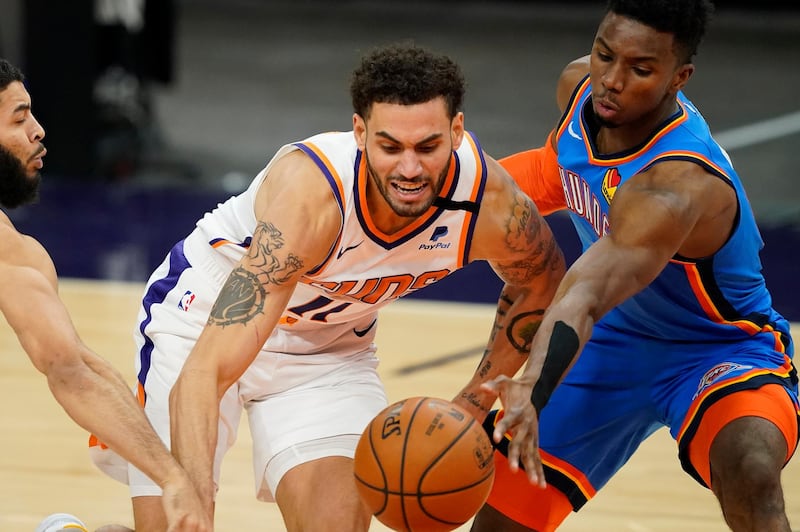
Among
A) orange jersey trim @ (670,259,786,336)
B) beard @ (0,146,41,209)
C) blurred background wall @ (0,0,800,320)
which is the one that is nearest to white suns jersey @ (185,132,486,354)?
beard @ (0,146,41,209)

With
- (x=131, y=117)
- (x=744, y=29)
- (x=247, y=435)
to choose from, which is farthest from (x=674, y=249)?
(x=744, y=29)

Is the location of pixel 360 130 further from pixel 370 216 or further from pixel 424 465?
pixel 424 465

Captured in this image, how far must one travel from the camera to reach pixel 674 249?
12.9 ft

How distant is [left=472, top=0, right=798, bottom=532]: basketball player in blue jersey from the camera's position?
3.88m

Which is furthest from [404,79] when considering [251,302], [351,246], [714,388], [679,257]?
[714,388]

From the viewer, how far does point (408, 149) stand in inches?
157

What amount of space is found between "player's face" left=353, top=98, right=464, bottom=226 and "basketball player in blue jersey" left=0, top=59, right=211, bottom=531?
1042 mm

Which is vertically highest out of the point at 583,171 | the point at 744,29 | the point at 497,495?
the point at 583,171

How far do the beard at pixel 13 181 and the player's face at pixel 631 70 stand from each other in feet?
6.62

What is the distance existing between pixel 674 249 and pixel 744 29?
19775 millimetres

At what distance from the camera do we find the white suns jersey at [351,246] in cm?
421

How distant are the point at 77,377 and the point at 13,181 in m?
1.00

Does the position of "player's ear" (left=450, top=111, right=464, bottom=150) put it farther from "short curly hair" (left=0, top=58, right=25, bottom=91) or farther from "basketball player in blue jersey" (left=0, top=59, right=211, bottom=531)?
"short curly hair" (left=0, top=58, right=25, bottom=91)

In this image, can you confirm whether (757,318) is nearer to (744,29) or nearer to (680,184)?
(680,184)
